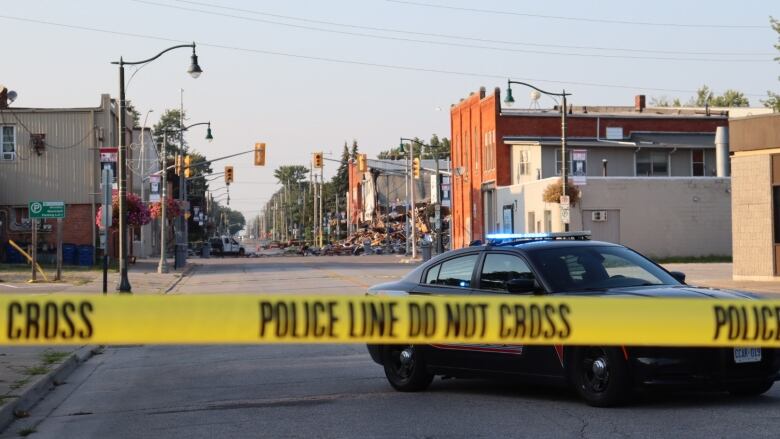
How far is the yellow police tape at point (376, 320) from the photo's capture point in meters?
6.11

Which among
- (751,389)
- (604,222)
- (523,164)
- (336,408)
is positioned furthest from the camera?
(523,164)

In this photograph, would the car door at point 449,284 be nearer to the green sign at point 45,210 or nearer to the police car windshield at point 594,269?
the police car windshield at point 594,269

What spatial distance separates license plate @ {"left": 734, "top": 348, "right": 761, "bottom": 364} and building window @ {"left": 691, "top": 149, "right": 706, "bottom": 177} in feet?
176

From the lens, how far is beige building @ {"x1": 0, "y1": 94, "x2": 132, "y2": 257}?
53.6 metres

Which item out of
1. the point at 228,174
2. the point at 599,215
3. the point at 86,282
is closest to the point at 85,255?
the point at 228,174

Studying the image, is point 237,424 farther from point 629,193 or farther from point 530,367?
point 629,193

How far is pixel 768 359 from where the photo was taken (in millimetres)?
9273

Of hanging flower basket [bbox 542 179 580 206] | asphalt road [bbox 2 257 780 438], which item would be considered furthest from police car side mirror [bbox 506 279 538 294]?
hanging flower basket [bbox 542 179 580 206]

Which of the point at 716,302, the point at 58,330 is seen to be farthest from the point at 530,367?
the point at 58,330

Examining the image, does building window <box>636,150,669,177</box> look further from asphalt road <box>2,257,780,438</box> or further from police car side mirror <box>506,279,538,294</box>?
police car side mirror <box>506,279,538,294</box>

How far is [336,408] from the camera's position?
33.3 feet

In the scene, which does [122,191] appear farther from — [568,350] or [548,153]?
[548,153]

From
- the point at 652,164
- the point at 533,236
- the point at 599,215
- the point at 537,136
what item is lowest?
the point at 533,236

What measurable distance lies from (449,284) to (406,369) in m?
0.95
